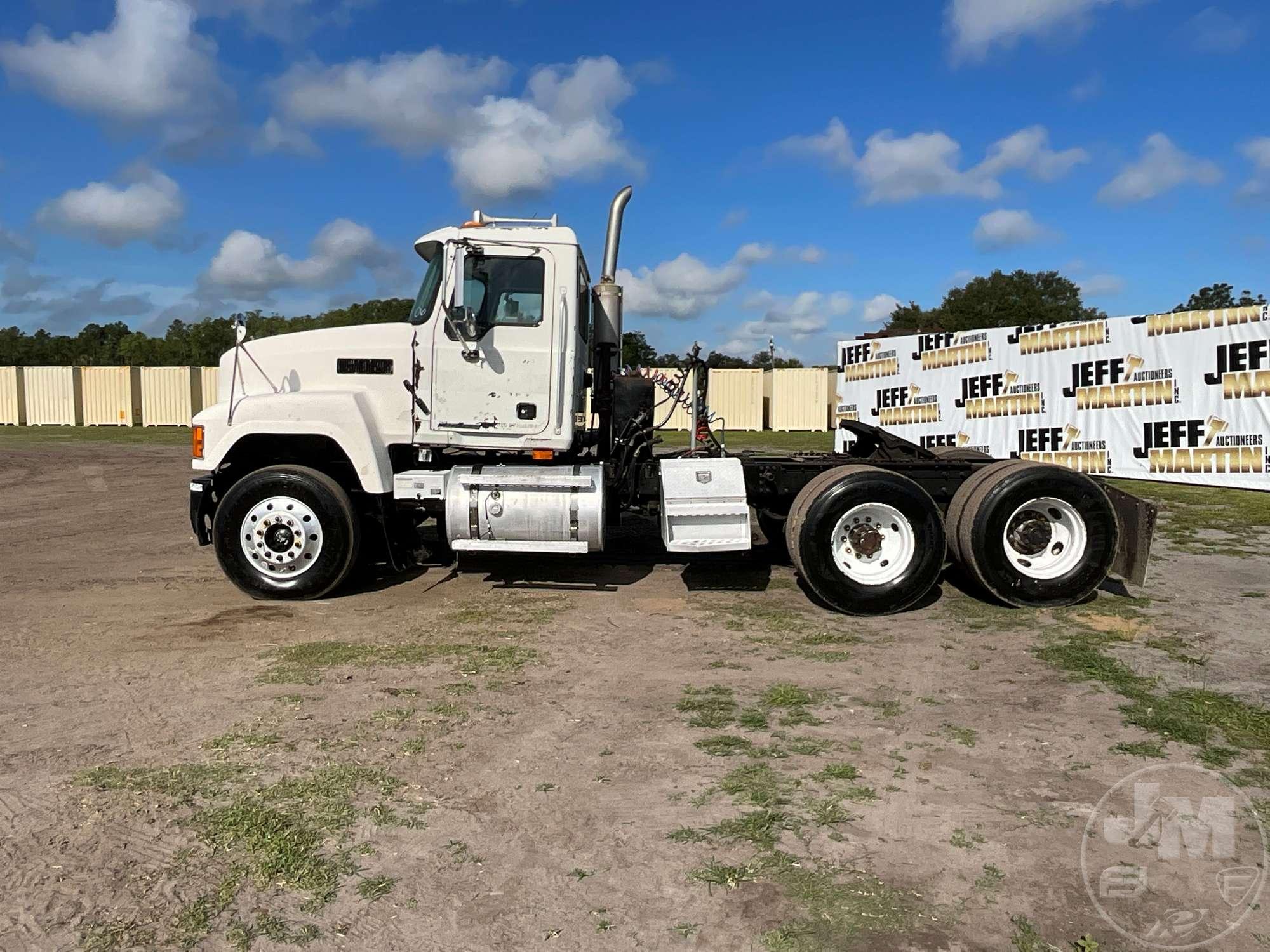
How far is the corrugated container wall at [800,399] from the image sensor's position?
3284 centimetres

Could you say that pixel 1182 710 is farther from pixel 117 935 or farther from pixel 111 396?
pixel 111 396

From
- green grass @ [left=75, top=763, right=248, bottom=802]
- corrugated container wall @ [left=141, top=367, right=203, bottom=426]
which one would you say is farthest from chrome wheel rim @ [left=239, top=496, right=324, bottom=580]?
corrugated container wall @ [left=141, top=367, right=203, bottom=426]

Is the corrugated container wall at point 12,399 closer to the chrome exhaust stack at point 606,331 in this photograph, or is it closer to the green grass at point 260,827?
the chrome exhaust stack at point 606,331

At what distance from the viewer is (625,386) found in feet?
26.8

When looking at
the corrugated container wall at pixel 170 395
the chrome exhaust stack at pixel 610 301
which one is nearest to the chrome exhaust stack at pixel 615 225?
the chrome exhaust stack at pixel 610 301

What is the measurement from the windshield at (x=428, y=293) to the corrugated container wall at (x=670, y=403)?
216 cm

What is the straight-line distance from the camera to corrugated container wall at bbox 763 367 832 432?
32844 millimetres

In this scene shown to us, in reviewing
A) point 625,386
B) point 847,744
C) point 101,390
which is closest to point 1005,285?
point 101,390

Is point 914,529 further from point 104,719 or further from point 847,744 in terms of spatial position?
point 104,719

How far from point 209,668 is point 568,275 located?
12.8 ft

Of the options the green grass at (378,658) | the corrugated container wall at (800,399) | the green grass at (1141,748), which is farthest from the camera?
the corrugated container wall at (800,399)

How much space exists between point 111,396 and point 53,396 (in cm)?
243

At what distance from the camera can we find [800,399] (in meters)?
33.0

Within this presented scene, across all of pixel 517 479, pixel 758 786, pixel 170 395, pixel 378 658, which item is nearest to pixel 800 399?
pixel 170 395
